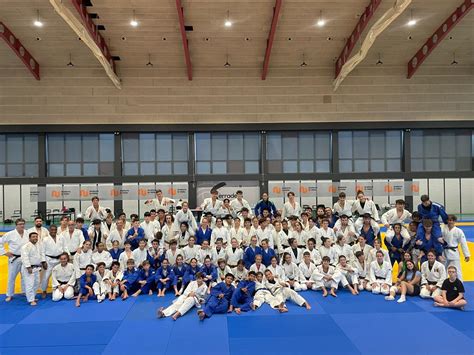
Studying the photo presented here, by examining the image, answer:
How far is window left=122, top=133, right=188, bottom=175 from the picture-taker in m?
20.0

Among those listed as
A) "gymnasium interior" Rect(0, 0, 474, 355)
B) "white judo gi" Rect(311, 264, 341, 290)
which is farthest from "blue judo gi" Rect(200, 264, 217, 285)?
"gymnasium interior" Rect(0, 0, 474, 355)

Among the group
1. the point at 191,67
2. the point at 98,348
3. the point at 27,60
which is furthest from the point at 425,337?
the point at 27,60

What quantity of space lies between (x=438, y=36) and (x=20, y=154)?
24243 mm

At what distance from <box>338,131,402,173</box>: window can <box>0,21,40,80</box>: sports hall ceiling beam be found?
18.4m

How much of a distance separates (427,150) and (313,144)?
7.32 m

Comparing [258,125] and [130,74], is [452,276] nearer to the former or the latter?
[258,125]

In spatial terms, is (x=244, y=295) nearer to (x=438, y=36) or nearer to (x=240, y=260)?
(x=240, y=260)

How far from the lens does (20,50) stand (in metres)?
17.1

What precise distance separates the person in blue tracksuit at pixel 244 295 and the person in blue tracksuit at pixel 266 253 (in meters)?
1.05

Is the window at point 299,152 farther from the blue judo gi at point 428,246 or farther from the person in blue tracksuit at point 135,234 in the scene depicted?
the blue judo gi at point 428,246

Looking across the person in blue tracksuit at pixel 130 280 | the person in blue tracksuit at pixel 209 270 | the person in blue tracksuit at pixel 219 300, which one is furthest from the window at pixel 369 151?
the person in blue tracksuit at pixel 130 280

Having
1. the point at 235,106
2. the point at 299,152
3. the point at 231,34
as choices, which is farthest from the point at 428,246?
the point at 235,106

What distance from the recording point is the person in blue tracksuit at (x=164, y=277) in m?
7.65

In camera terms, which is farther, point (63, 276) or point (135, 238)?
point (135, 238)
